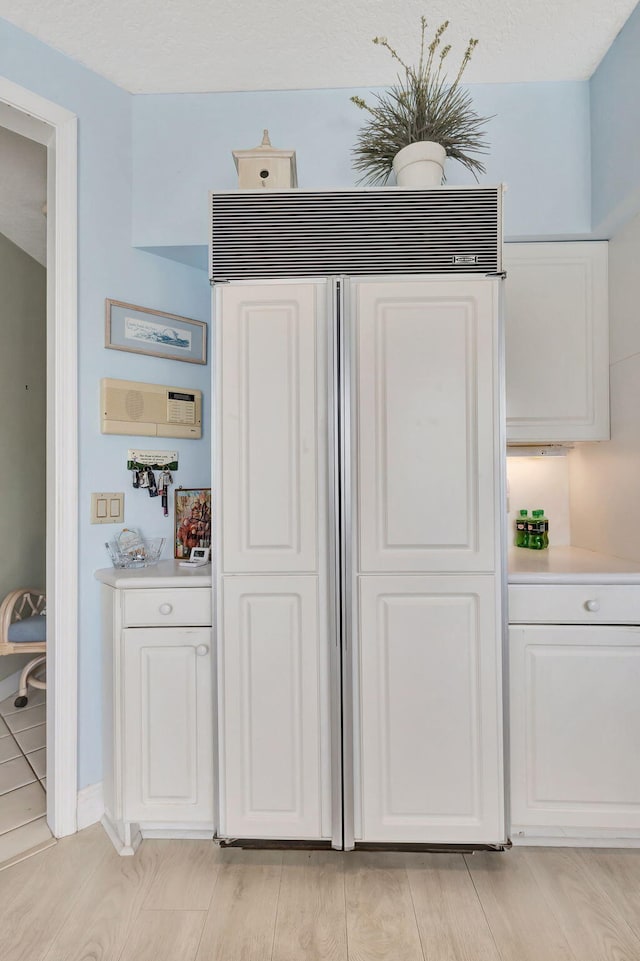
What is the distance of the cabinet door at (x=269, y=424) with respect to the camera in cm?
172

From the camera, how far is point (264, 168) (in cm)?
185

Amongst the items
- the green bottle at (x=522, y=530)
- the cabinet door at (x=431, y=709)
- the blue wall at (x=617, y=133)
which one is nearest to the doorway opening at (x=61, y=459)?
the cabinet door at (x=431, y=709)

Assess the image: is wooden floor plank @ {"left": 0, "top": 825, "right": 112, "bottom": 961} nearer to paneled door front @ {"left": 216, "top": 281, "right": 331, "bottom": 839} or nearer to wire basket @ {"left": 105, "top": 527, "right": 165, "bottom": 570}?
paneled door front @ {"left": 216, "top": 281, "right": 331, "bottom": 839}

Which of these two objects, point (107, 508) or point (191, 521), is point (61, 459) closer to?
point (107, 508)

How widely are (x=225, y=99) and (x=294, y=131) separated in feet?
1.02

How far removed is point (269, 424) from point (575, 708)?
1.33 m

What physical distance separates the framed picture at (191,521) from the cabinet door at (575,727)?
124cm

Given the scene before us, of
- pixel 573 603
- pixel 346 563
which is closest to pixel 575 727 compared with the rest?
pixel 573 603

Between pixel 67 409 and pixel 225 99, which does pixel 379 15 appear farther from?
pixel 67 409

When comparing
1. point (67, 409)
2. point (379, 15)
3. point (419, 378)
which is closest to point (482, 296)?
point (419, 378)

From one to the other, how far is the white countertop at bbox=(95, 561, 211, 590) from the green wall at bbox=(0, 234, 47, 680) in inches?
69.0

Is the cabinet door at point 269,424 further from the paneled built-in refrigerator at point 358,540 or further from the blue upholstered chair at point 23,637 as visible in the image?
the blue upholstered chair at point 23,637

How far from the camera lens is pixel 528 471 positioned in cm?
246

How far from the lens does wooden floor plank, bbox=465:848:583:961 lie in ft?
4.65
